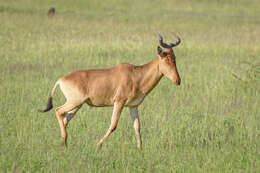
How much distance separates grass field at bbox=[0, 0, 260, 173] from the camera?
293 inches

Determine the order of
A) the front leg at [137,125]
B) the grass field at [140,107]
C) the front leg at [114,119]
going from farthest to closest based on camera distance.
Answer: the front leg at [137,125], the front leg at [114,119], the grass field at [140,107]

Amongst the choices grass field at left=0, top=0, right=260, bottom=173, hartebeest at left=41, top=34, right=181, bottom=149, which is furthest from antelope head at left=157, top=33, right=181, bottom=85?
grass field at left=0, top=0, right=260, bottom=173

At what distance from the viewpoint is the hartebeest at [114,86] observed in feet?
26.8

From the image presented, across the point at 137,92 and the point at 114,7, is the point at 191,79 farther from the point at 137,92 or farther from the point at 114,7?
the point at 114,7

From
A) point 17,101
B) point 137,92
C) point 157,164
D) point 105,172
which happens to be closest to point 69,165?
point 105,172

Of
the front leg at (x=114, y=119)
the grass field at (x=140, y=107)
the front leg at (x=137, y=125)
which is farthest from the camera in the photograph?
the front leg at (x=137, y=125)

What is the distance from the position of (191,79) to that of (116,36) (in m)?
8.34

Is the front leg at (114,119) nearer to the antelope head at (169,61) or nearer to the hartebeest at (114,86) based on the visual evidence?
the hartebeest at (114,86)

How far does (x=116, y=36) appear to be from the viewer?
861 inches

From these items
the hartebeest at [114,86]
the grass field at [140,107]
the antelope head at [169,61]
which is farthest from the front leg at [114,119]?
the antelope head at [169,61]

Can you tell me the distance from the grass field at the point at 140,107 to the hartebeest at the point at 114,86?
1.60 feet

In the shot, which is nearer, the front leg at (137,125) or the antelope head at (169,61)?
the antelope head at (169,61)

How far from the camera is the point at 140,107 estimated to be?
11023 millimetres

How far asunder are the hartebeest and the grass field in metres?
0.49
